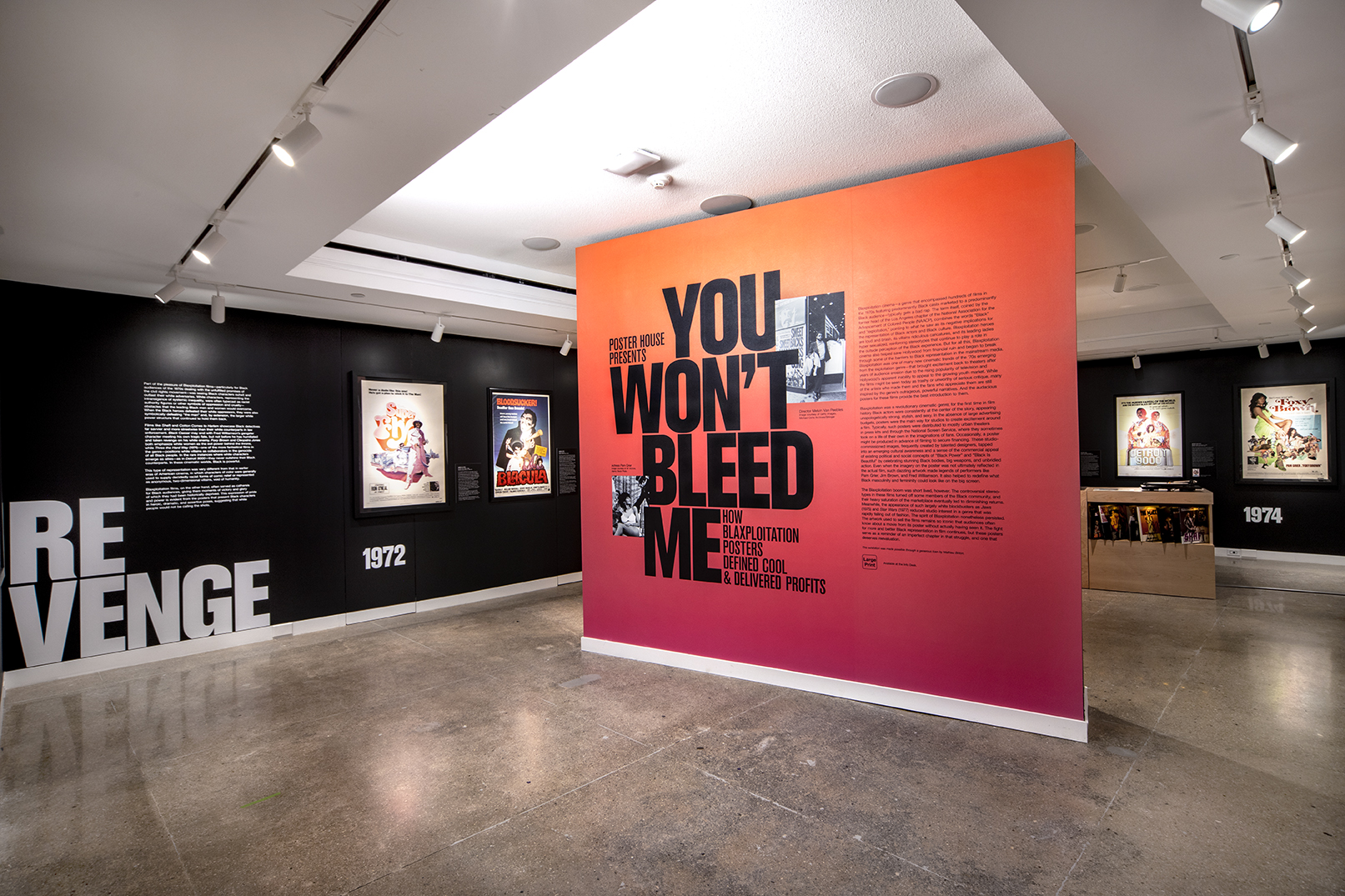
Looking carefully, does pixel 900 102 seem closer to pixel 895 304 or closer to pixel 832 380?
pixel 895 304

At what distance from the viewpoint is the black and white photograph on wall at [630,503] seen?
4.86 metres

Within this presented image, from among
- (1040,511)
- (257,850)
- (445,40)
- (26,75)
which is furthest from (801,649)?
(26,75)

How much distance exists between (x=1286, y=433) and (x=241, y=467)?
12.5m

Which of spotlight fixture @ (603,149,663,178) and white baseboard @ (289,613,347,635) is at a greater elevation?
spotlight fixture @ (603,149,663,178)

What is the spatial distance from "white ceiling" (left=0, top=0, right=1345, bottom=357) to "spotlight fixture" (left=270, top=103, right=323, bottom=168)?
0.10 metres

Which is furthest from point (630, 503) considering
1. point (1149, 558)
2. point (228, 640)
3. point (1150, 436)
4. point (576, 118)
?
point (1150, 436)

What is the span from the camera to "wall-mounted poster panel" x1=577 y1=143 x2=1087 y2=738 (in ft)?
11.5

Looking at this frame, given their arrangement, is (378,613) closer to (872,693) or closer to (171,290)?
(171,290)

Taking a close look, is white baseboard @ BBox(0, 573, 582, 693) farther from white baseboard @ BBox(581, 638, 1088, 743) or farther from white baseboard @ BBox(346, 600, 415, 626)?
white baseboard @ BBox(581, 638, 1088, 743)

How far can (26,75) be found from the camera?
7.19 ft

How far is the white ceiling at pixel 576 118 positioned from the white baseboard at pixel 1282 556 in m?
5.44

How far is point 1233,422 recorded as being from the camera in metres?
9.01

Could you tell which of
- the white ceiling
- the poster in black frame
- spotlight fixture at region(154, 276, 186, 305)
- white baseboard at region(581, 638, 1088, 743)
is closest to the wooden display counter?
the white ceiling

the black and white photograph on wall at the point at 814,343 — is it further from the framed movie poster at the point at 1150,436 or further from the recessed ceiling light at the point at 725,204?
the framed movie poster at the point at 1150,436
